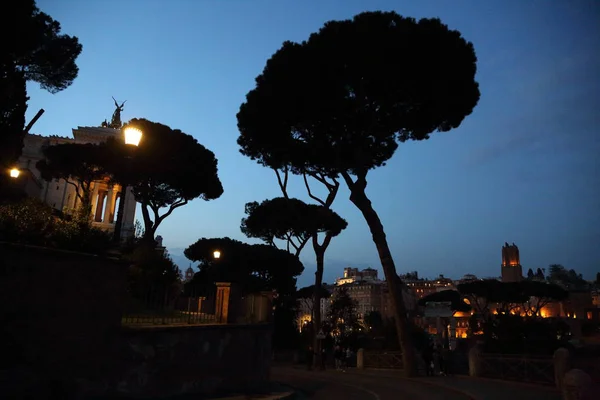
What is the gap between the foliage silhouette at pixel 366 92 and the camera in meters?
17.1

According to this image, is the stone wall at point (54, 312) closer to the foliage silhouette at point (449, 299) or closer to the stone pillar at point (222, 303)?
the stone pillar at point (222, 303)

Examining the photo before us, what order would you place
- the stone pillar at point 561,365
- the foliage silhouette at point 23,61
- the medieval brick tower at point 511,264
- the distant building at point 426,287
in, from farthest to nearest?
1. the distant building at point 426,287
2. the medieval brick tower at point 511,264
3. the stone pillar at point 561,365
4. the foliage silhouette at point 23,61

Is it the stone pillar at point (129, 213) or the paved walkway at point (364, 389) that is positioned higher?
the stone pillar at point (129, 213)

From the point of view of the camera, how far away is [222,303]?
11430 millimetres

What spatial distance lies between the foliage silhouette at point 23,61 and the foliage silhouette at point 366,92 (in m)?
8.11

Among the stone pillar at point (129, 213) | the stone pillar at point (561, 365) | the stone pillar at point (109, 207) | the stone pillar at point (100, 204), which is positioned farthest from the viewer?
the stone pillar at point (100, 204)

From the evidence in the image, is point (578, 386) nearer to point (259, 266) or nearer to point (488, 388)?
point (488, 388)

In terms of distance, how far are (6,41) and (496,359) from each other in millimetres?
18509

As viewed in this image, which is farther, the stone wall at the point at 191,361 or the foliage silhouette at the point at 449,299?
the foliage silhouette at the point at 449,299

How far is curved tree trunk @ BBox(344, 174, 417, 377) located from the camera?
16.7 metres

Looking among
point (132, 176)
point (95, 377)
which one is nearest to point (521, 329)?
point (95, 377)

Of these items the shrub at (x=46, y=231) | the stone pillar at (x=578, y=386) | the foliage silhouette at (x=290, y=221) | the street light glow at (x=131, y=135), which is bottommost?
the stone pillar at (x=578, y=386)

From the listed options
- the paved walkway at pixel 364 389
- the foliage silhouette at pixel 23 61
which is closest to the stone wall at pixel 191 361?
the paved walkway at pixel 364 389

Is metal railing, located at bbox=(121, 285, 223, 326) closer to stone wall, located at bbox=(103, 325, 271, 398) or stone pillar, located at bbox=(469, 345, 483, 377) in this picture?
stone wall, located at bbox=(103, 325, 271, 398)
